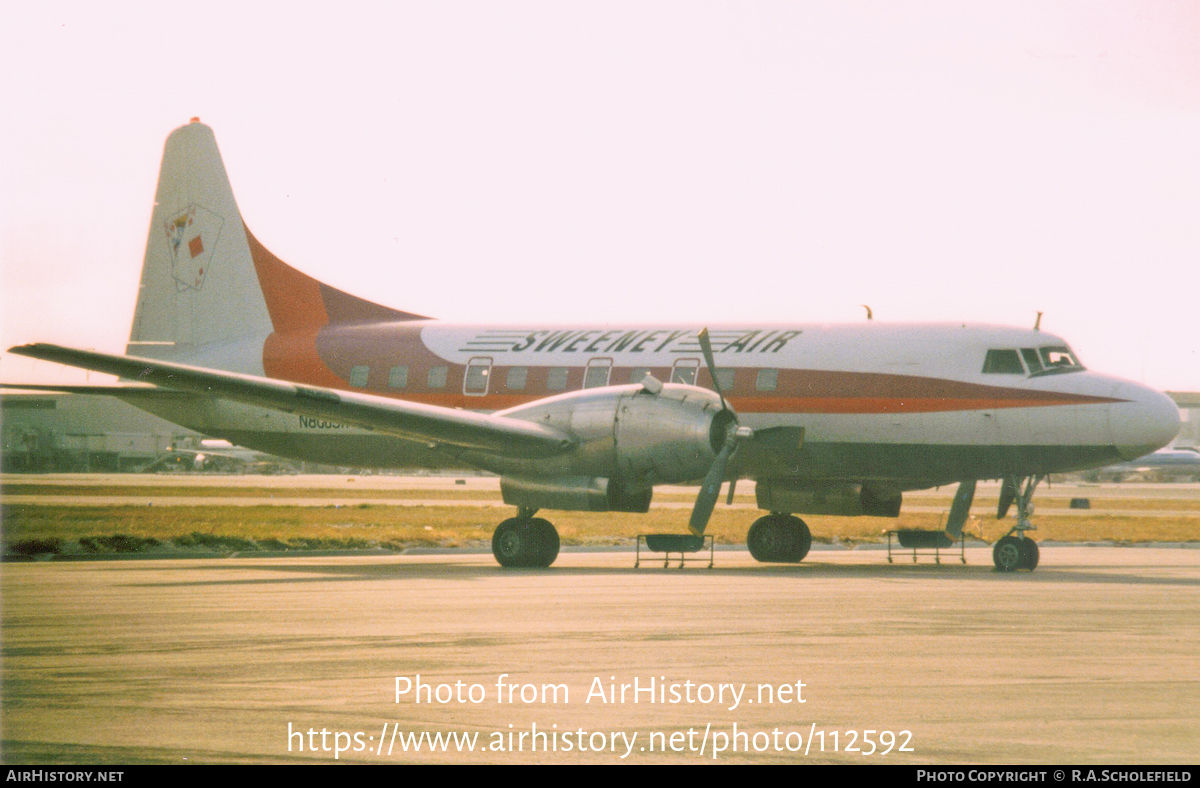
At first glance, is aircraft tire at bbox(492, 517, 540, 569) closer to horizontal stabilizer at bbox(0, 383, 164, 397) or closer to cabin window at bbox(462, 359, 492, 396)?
cabin window at bbox(462, 359, 492, 396)

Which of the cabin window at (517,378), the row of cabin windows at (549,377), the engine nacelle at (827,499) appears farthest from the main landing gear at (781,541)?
the cabin window at (517,378)

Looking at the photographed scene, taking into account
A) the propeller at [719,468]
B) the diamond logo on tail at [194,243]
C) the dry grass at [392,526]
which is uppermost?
the diamond logo on tail at [194,243]

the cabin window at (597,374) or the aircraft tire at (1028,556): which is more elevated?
the cabin window at (597,374)

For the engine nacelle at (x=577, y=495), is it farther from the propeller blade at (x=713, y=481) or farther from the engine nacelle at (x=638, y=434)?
the propeller blade at (x=713, y=481)

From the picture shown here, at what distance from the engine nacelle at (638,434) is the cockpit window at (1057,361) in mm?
5265

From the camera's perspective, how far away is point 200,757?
673 centimetres

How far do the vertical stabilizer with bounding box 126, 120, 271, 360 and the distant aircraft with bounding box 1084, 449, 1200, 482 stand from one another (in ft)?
246

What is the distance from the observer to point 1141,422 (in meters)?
20.2

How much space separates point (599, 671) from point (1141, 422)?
1331 centimetres

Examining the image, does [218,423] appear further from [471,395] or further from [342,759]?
[342,759]

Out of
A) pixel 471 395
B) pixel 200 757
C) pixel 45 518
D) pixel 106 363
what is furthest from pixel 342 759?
pixel 45 518

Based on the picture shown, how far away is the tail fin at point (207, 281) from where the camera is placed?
1099 inches

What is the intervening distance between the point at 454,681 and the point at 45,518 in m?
27.2

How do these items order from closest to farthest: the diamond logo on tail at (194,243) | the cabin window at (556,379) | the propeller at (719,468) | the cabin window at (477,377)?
1. the propeller at (719,468)
2. the cabin window at (556,379)
3. the cabin window at (477,377)
4. the diamond logo on tail at (194,243)
